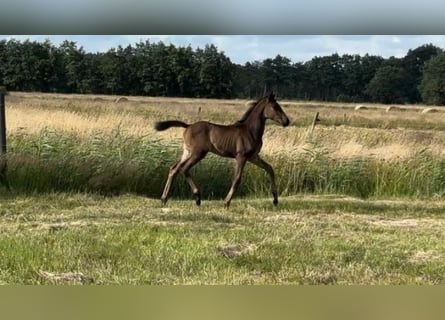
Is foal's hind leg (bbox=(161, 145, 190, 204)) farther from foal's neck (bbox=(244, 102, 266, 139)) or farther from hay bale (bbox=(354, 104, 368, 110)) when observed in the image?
hay bale (bbox=(354, 104, 368, 110))

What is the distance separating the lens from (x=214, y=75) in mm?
2879

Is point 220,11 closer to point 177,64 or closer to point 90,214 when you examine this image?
point 177,64

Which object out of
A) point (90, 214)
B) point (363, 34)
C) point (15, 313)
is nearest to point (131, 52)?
point (90, 214)

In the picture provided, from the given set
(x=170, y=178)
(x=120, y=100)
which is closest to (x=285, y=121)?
(x=170, y=178)

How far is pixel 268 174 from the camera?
118 inches

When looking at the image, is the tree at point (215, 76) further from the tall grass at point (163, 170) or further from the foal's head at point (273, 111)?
the tall grass at point (163, 170)

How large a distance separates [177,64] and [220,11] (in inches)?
17.3

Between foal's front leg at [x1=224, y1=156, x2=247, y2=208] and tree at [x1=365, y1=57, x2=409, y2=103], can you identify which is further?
foal's front leg at [x1=224, y1=156, x2=247, y2=208]

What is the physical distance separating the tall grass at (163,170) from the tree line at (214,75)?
8.7 inches

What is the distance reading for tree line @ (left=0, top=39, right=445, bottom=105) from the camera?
2783 mm

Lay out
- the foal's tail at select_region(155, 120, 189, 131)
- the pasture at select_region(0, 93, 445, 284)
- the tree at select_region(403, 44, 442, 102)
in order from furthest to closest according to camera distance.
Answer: the foal's tail at select_region(155, 120, 189, 131) < the pasture at select_region(0, 93, 445, 284) < the tree at select_region(403, 44, 442, 102)

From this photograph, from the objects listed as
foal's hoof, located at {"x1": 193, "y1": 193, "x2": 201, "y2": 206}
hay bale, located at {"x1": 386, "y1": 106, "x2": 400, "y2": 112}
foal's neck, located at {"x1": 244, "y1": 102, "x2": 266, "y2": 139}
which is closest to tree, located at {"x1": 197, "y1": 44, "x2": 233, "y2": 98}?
Result: foal's neck, located at {"x1": 244, "y1": 102, "x2": 266, "y2": 139}

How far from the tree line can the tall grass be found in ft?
0.73

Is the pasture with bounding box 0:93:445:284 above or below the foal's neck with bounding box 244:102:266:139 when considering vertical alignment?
below
